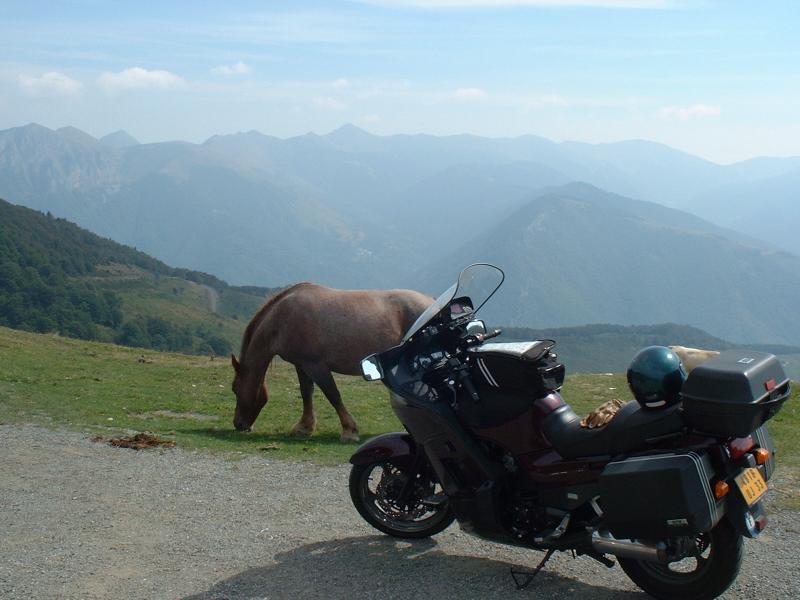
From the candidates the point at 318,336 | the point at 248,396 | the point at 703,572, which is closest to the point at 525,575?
the point at 703,572

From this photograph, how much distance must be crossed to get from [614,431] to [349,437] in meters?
8.34

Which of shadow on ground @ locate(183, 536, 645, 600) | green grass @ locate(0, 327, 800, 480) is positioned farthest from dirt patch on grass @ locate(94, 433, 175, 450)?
shadow on ground @ locate(183, 536, 645, 600)

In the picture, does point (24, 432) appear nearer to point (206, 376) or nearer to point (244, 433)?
point (244, 433)

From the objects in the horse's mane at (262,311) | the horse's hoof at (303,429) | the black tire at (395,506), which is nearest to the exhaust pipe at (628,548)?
the black tire at (395,506)

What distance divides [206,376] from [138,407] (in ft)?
21.0

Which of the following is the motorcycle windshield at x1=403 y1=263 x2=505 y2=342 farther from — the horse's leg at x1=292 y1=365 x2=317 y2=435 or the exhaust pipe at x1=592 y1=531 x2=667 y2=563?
the horse's leg at x1=292 y1=365 x2=317 y2=435

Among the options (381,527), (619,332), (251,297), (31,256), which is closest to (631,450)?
(381,527)

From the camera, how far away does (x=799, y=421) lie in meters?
16.0

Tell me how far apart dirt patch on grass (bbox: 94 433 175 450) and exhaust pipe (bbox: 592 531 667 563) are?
27.2 feet

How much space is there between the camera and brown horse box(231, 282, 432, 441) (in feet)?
48.0

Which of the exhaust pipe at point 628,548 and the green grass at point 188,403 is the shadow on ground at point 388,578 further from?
the green grass at point 188,403

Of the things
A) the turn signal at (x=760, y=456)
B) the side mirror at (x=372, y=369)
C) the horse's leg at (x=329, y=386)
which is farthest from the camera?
the horse's leg at (x=329, y=386)

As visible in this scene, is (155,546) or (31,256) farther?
(31,256)

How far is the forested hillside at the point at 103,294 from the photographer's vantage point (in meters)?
98.9
